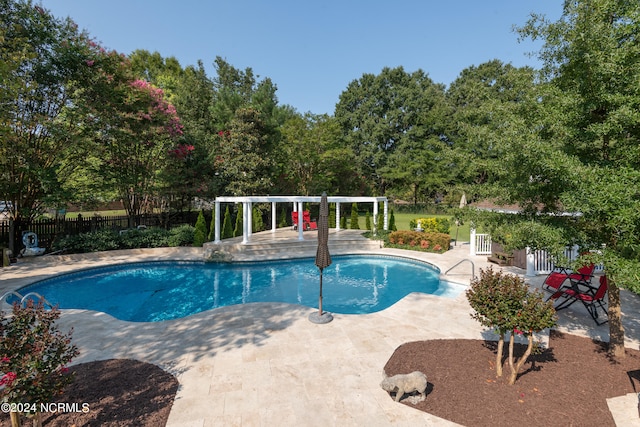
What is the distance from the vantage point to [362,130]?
44906 millimetres

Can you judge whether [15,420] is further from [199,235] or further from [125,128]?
[125,128]

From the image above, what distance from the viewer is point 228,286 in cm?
1200

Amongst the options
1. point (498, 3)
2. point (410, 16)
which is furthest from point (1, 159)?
point (498, 3)

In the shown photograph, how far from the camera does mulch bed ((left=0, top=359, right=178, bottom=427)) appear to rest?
3711 millimetres

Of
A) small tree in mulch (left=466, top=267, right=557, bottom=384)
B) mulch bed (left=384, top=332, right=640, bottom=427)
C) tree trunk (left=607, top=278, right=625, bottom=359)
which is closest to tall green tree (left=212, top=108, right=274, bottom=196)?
mulch bed (left=384, top=332, right=640, bottom=427)

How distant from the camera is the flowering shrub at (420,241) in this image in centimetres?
1622

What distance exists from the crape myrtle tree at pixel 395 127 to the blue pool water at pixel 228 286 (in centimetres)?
2888

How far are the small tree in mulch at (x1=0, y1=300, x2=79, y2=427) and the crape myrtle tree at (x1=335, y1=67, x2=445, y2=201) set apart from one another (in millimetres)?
40304

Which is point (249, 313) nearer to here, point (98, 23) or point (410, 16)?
point (410, 16)

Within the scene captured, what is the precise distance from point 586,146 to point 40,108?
20.0 metres

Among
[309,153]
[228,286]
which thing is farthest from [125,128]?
[309,153]

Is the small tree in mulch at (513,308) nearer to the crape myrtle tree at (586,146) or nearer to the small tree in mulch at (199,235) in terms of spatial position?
the crape myrtle tree at (586,146)

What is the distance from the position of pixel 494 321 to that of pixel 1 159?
1485cm

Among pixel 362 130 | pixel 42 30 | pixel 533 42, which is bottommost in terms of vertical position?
pixel 533 42
